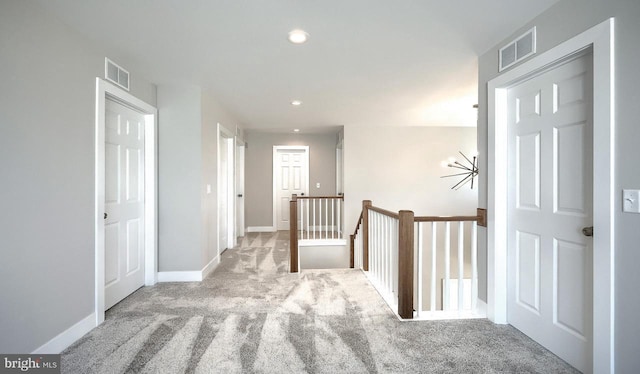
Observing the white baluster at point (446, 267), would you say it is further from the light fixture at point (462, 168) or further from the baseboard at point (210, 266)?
the light fixture at point (462, 168)

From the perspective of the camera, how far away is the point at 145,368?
1.97 meters

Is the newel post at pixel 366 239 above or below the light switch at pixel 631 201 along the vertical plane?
below

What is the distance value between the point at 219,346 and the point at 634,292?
241cm

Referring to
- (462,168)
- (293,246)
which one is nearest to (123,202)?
(293,246)

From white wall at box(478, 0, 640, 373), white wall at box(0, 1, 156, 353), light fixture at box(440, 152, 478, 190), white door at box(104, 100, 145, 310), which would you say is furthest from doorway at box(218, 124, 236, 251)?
white wall at box(478, 0, 640, 373)

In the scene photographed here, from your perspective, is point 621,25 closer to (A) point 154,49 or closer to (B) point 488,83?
(B) point 488,83

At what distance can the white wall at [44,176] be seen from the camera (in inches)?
71.4

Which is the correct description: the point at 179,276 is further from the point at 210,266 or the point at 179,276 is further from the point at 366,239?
the point at 366,239

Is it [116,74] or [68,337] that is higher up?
[116,74]

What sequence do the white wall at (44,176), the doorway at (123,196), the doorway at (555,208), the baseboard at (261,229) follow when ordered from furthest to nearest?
the baseboard at (261,229) < the doorway at (123,196) < the white wall at (44,176) < the doorway at (555,208)

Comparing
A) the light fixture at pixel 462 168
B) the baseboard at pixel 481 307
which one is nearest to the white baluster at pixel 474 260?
the baseboard at pixel 481 307

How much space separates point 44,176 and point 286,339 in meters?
1.94

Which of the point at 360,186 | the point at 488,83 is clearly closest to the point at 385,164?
the point at 360,186

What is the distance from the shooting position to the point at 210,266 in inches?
164
